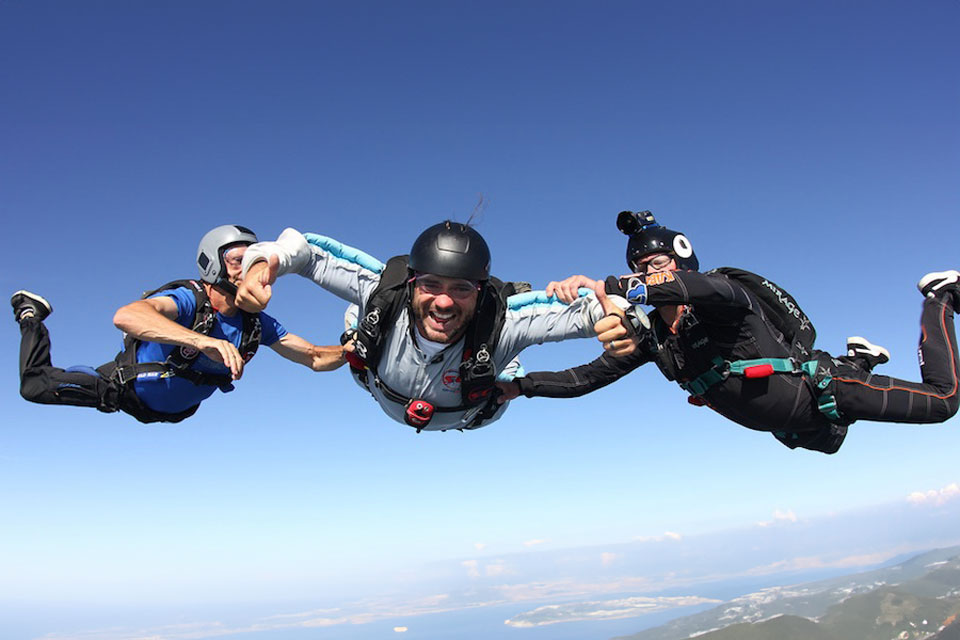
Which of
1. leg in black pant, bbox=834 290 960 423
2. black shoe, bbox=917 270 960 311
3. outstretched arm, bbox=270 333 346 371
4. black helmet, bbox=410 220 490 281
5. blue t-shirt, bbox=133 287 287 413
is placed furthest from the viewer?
outstretched arm, bbox=270 333 346 371

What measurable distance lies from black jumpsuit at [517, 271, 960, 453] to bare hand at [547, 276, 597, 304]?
0.92 m

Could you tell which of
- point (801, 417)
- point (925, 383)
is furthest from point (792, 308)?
point (925, 383)

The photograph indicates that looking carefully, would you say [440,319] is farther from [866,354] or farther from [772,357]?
[866,354]

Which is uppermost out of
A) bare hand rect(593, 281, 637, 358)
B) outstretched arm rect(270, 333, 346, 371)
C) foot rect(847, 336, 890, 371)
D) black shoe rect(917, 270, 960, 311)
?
outstretched arm rect(270, 333, 346, 371)

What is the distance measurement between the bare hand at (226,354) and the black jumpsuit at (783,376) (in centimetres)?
323

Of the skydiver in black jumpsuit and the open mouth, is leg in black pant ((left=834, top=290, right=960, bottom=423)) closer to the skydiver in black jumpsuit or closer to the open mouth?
the skydiver in black jumpsuit

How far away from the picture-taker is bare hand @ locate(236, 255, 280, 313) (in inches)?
130

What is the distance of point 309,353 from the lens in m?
5.59

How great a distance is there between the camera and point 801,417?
4812mm

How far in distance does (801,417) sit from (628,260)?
1.91m

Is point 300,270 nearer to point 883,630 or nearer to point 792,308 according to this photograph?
point 792,308

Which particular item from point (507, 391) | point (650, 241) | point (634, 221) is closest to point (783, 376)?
point (650, 241)

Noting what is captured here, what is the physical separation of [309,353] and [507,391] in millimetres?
1920

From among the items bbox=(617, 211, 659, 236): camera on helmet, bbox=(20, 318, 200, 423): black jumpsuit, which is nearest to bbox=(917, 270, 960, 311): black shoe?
bbox=(617, 211, 659, 236): camera on helmet
